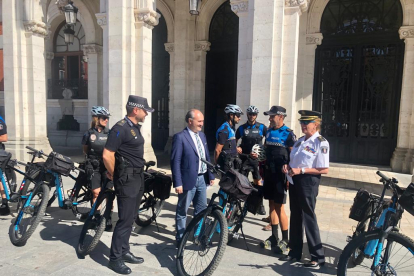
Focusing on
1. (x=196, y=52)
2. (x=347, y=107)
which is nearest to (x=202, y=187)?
(x=347, y=107)

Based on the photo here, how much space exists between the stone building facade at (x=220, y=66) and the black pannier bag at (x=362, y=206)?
3.88 m

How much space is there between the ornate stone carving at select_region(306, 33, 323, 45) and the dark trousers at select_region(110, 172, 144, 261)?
897 cm

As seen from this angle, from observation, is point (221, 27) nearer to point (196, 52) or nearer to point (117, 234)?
point (196, 52)

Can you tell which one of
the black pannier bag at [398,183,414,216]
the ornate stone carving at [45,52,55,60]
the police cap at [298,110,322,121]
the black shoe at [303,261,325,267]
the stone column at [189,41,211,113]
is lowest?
the black shoe at [303,261,325,267]

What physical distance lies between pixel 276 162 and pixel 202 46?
9130mm

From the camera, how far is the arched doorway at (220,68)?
12.5 m

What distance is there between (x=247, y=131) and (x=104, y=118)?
2.37 m

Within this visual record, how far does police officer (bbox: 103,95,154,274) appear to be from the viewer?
340 centimetres

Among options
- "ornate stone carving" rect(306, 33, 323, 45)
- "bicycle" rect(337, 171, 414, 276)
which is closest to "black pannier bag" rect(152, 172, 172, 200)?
"bicycle" rect(337, 171, 414, 276)

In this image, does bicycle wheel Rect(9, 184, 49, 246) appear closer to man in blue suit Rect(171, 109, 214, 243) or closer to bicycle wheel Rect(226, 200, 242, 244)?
man in blue suit Rect(171, 109, 214, 243)

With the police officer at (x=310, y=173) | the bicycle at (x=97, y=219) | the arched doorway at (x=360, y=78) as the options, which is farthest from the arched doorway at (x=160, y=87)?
the police officer at (x=310, y=173)

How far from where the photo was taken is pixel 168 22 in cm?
1270

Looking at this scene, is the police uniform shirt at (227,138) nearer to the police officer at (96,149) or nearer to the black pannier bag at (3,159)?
the police officer at (96,149)

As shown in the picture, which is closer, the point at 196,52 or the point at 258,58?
the point at 258,58
